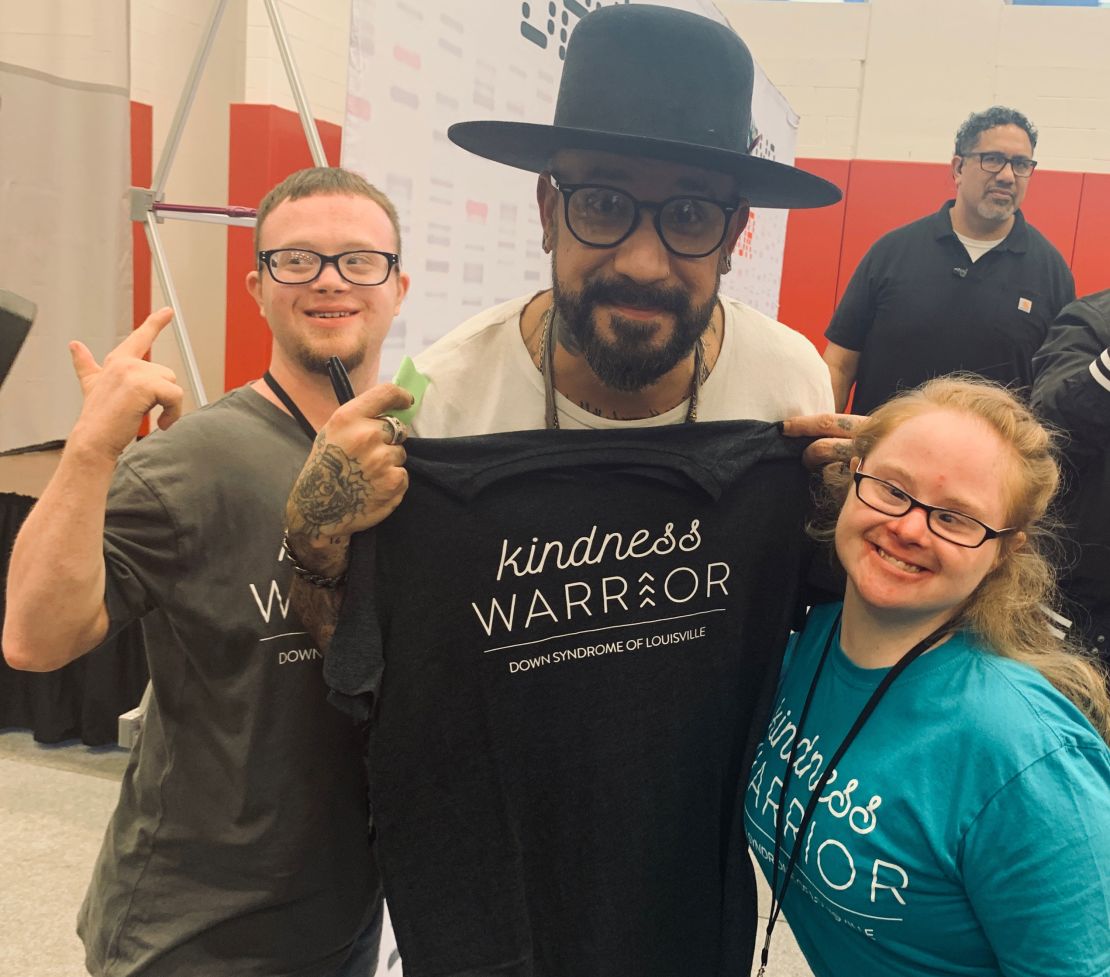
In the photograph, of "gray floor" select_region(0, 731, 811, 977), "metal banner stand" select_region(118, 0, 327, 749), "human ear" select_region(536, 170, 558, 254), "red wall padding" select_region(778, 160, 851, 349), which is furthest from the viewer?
"red wall padding" select_region(778, 160, 851, 349)

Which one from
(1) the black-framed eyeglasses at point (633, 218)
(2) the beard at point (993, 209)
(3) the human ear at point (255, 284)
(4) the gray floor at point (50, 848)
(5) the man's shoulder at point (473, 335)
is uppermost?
(2) the beard at point (993, 209)

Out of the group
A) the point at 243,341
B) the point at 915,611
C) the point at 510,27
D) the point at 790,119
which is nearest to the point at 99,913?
the point at 915,611

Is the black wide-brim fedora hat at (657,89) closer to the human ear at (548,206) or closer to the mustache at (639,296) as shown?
the human ear at (548,206)

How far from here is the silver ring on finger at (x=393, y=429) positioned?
3.26 ft

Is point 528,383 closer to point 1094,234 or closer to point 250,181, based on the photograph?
point 250,181

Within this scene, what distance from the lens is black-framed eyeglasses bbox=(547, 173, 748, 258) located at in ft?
3.51

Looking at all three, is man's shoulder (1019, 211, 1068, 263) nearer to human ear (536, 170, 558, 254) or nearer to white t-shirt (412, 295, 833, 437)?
white t-shirt (412, 295, 833, 437)

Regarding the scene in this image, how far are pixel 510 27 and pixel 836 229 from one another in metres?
3.73

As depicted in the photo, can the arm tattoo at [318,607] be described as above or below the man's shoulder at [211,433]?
below

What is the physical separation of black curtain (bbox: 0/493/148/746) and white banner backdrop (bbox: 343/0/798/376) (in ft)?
5.81

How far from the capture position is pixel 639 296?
1.07 m

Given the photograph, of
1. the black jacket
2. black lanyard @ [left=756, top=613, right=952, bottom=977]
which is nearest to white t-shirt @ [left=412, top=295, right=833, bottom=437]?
black lanyard @ [left=756, top=613, right=952, bottom=977]

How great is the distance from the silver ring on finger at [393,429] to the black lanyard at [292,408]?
0.30 metres

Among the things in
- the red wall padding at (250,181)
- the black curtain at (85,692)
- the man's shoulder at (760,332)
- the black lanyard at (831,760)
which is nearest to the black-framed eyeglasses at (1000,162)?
the man's shoulder at (760,332)
